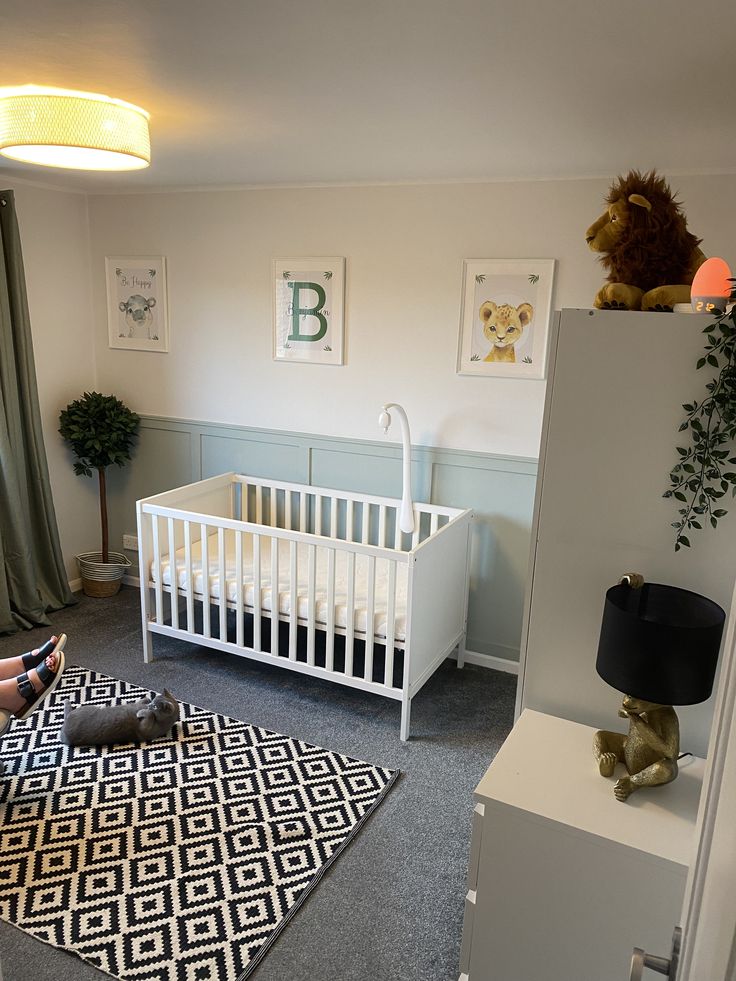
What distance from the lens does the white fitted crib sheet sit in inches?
124

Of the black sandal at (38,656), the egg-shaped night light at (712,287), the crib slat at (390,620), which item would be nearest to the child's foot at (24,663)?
the black sandal at (38,656)

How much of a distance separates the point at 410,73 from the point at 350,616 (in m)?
2.04

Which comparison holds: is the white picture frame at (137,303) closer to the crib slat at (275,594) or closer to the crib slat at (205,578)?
the crib slat at (205,578)

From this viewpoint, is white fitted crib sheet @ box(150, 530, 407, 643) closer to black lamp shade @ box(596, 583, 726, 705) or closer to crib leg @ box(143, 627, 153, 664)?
crib leg @ box(143, 627, 153, 664)

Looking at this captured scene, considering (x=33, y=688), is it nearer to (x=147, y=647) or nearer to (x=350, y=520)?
(x=147, y=647)

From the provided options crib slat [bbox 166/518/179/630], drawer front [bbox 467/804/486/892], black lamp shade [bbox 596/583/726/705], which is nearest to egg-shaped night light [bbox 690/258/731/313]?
black lamp shade [bbox 596/583/726/705]

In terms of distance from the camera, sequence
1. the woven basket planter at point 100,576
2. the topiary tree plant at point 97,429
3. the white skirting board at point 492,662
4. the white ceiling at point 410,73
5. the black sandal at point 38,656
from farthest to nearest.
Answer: the woven basket planter at point 100,576 < the topiary tree plant at point 97,429 < the white skirting board at point 492,662 < the black sandal at point 38,656 < the white ceiling at point 410,73

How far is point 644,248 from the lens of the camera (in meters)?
1.77

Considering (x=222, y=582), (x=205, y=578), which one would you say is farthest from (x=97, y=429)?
(x=222, y=582)

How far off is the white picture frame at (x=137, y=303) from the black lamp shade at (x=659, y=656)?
3.33m

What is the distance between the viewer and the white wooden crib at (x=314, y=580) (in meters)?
3.05

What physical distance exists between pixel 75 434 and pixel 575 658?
3.23 m

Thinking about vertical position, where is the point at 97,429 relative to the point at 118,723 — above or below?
above

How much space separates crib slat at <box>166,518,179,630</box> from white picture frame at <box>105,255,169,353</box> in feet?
4.17
